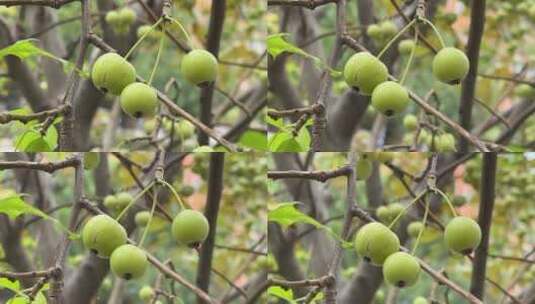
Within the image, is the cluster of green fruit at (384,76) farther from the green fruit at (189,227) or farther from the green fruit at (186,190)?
the green fruit at (186,190)

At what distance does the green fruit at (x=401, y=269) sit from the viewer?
0.69 meters

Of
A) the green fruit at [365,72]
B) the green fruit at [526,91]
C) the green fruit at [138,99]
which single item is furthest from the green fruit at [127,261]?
the green fruit at [526,91]

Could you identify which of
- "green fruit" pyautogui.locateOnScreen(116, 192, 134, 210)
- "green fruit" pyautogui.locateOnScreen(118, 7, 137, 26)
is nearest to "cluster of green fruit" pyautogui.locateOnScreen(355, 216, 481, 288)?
"green fruit" pyautogui.locateOnScreen(116, 192, 134, 210)

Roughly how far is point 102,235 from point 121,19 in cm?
60

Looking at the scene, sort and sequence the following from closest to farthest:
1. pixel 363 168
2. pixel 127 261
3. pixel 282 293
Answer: pixel 127 261, pixel 282 293, pixel 363 168

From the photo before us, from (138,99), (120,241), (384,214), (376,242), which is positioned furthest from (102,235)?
(384,214)

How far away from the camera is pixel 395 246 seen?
72 centimetres

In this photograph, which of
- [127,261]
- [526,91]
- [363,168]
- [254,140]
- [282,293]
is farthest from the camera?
[526,91]

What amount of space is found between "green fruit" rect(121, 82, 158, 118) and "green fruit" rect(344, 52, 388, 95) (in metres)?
Answer: 0.17

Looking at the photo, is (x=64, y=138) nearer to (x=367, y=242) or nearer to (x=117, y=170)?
(x=367, y=242)

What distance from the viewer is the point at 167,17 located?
0.75 meters

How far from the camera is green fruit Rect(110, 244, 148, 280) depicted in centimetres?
68

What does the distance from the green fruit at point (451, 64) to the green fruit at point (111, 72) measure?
0.91 ft

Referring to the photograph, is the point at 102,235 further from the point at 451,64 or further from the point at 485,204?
the point at 485,204
